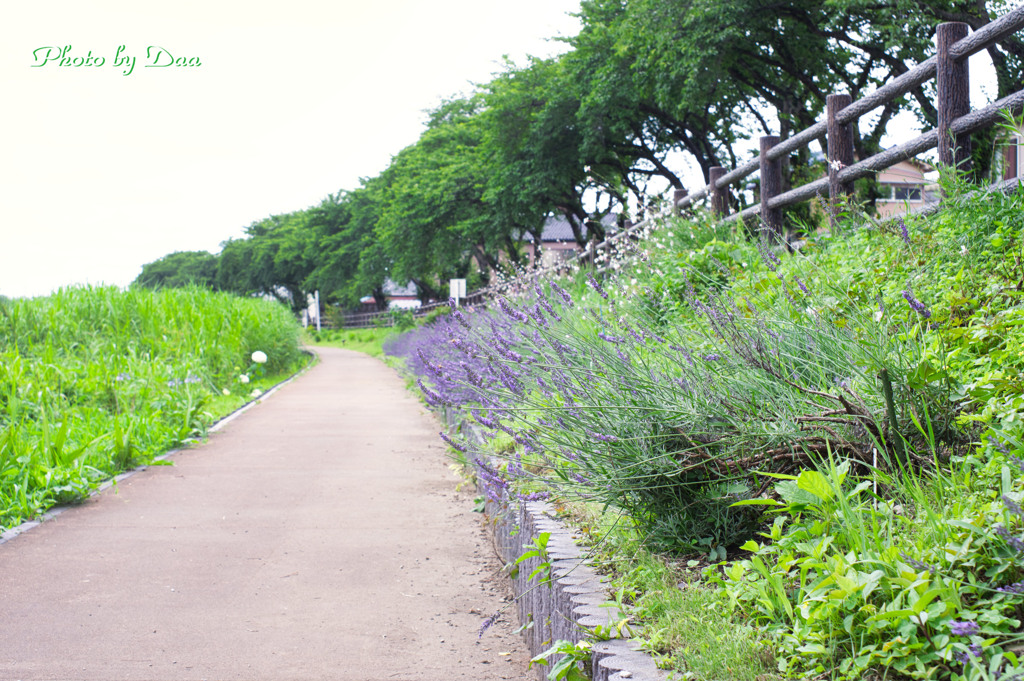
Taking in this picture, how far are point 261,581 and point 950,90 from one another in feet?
18.9

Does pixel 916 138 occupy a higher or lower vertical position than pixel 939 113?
lower

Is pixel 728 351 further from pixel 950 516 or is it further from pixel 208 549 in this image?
pixel 208 549

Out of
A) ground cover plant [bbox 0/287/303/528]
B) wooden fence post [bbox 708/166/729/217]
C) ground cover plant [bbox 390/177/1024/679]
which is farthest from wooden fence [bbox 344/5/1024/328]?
ground cover plant [bbox 0/287/303/528]

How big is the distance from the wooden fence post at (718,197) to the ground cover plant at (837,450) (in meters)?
5.84

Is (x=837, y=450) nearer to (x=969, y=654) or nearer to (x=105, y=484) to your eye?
(x=969, y=654)

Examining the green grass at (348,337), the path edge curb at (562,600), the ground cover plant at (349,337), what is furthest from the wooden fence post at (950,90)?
the green grass at (348,337)

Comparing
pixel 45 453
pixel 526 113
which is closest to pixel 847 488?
pixel 45 453

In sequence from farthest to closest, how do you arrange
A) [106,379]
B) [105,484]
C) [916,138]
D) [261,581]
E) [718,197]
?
[718,197]
[106,379]
[105,484]
[916,138]
[261,581]

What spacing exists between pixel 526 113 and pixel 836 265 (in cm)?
2036

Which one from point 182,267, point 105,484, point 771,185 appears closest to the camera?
point 105,484

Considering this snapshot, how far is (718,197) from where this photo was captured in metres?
10.5

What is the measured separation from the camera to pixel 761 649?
209cm

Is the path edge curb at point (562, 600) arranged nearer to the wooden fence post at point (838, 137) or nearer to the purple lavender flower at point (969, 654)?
the purple lavender flower at point (969, 654)

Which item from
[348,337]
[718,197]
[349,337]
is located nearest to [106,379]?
[718,197]
